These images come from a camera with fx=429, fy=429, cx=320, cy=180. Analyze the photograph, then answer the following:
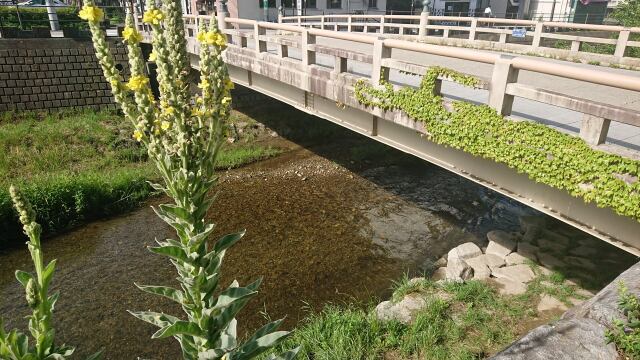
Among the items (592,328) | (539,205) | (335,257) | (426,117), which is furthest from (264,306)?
(592,328)

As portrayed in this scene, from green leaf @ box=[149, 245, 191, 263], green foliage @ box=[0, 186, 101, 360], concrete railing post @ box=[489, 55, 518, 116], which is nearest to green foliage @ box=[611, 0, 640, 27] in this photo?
concrete railing post @ box=[489, 55, 518, 116]

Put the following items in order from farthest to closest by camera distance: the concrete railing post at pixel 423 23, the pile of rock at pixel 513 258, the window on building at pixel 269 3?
the window on building at pixel 269 3, the concrete railing post at pixel 423 23, the pile of rock at pixel 513 258

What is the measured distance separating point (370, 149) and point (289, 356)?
46.6 ft

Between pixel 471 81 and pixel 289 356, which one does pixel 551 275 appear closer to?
pixel 471 81

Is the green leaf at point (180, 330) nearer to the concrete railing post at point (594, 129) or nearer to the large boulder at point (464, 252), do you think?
the concrete railing post at point (594, 129)

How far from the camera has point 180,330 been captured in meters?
2.51

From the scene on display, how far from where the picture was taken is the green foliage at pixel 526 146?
5.22 metres

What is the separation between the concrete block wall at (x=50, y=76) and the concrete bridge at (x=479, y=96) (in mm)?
7818

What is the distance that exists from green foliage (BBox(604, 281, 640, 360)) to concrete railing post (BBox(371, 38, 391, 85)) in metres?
5.65

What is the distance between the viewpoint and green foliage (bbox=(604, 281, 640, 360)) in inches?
129

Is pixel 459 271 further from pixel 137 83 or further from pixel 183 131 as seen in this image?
pixel 137 83

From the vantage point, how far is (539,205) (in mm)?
6363

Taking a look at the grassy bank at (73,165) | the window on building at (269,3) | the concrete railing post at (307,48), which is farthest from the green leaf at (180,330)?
the window on building at (269,3)

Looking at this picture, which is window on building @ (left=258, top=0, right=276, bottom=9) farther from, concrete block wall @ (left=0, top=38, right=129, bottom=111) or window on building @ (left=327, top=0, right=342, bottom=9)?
concrete block wall @ (left=0, top=38, right=129, bottom=111)
